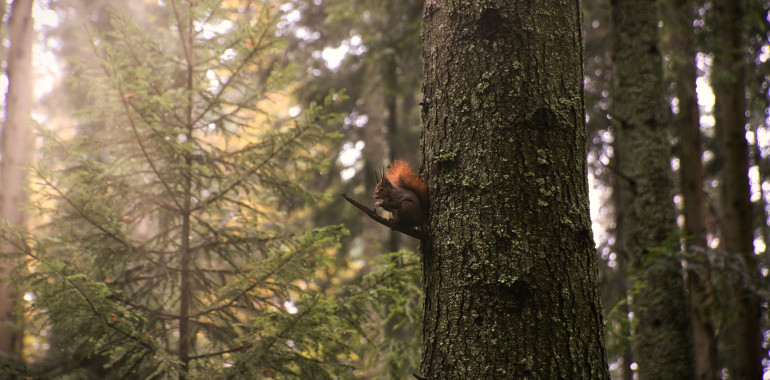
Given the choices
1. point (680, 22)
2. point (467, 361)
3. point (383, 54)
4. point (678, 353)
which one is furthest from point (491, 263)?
point (680, 22)

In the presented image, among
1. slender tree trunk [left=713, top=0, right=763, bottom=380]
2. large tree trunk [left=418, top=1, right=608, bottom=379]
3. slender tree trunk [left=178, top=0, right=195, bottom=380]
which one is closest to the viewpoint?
large tree trunk [left=418, top=1, right=608, bottom=379]

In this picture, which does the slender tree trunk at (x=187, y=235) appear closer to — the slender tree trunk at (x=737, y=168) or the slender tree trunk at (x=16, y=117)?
the slender tree trunk at (x=16, y=117)

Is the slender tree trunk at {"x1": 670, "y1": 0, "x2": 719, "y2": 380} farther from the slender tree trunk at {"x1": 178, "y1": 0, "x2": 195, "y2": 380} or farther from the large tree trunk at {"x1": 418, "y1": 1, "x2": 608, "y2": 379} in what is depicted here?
the slender tree trunk at {"x1": 178, "y1": 0, "x2": 195, "y2": 380}

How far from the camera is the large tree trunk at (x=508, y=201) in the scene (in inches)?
70.0

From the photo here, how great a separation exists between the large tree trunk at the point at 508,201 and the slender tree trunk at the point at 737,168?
391 cm

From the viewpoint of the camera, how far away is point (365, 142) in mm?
9727

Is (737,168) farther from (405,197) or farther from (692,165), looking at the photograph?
(405,197)

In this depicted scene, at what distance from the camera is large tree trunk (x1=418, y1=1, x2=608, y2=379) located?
1777 millimetres

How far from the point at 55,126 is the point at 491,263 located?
18.3 metres

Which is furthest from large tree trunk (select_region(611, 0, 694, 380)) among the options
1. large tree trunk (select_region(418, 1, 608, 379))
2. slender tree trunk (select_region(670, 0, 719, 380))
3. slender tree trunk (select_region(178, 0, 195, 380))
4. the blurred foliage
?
slender tree trunk (select_region(178, 0, 195, 380))

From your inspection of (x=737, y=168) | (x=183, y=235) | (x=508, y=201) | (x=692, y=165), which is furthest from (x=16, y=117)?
(x=692, y=165)

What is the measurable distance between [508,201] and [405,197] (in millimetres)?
381

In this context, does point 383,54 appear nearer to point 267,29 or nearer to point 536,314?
point 267,29

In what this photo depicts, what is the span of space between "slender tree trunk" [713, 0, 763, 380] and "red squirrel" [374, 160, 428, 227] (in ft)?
13.6
